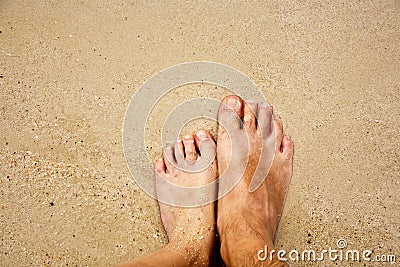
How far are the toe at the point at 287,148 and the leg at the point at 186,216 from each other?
314 millimetres

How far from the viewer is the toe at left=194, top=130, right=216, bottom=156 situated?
1764 millimetres

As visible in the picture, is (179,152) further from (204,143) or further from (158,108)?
(158,108)

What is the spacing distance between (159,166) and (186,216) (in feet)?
0.82

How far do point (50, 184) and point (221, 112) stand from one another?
2.61ft

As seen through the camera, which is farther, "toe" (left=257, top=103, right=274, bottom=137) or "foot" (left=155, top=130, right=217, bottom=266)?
"toe" (left=257, top=103, right=274, bottom=137)

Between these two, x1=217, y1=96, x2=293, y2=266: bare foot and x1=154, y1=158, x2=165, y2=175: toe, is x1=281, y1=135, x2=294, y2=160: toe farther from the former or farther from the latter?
x1=154, y1=158, x2=165, y2=175: toe

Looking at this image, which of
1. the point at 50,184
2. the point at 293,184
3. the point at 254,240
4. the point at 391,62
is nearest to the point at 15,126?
the point at 50,184

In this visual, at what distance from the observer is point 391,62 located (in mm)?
1858
